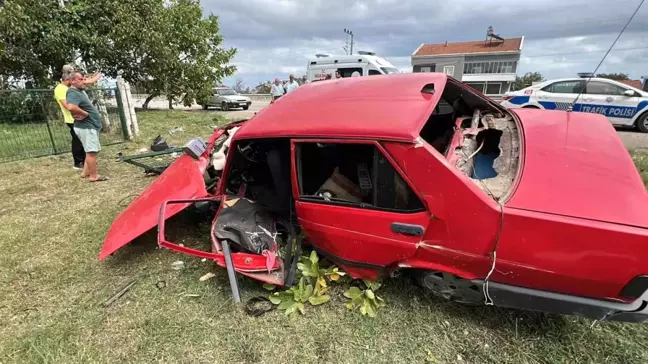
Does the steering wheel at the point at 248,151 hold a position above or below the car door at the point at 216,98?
above

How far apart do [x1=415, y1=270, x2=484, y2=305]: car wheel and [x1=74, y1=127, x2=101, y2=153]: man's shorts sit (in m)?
4.97

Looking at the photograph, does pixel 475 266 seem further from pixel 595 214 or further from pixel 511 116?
pixel 511 116

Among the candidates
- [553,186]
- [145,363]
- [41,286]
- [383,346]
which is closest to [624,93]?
[553,186]

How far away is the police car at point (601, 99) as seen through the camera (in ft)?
26.8

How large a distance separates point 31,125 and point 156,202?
5822 mm

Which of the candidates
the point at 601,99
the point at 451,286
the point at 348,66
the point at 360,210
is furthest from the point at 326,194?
the point at 348,66

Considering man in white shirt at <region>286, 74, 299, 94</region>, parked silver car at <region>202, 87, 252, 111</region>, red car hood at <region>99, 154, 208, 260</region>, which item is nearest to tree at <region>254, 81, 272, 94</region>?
parked silver car at <region>202, 87, 252, 111</region>

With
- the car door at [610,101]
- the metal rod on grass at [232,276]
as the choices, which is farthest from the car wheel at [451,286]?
the car door at [610,101]

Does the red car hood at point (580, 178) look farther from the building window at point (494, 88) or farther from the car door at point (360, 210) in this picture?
the building window at point (494, 88)

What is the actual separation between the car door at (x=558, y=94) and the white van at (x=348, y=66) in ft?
18.0

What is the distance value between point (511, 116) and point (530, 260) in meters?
1.49

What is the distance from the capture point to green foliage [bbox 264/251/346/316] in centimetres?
246

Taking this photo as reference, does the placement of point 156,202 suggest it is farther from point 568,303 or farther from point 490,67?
point 490,67

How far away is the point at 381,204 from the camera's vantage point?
83.0 inches
